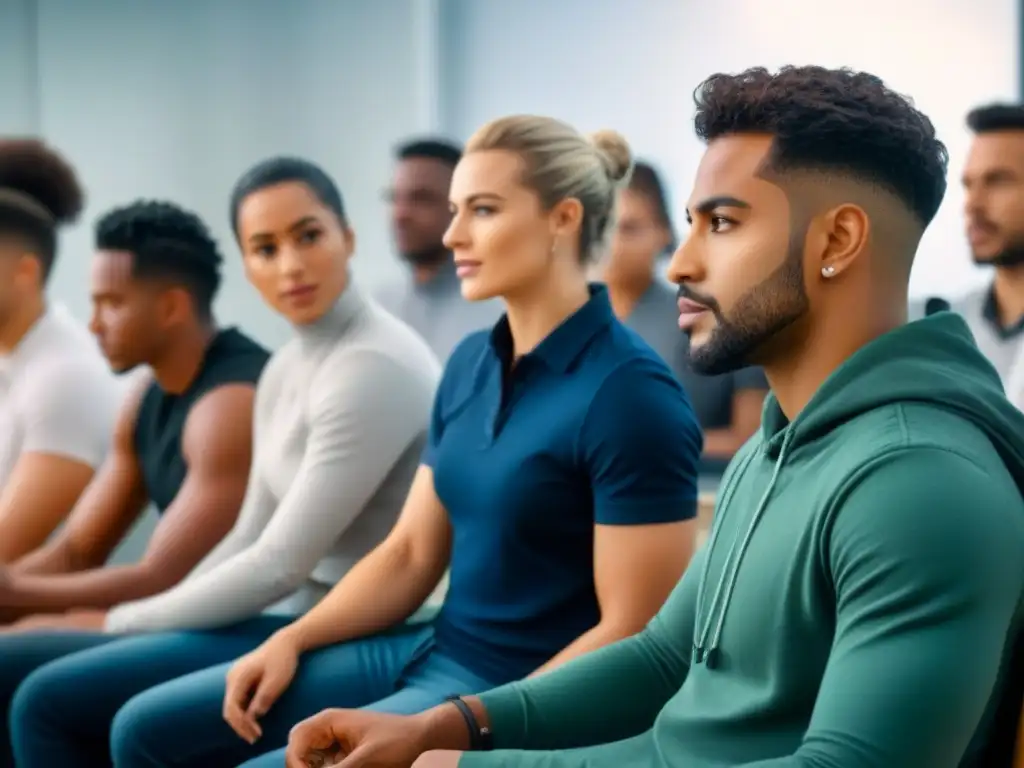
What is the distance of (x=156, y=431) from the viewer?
2.16m

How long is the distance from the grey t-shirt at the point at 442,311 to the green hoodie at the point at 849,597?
1592mm

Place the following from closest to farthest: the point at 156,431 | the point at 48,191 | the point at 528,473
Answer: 1. the point at 528,473
2. the point at 156,431
3. the point at 48,191

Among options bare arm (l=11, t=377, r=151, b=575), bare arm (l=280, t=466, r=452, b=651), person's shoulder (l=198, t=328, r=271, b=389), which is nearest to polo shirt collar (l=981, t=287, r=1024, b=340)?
bare arm (l=280, t=466, r=452, b=651)

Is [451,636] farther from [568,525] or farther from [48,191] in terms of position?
[48,191]

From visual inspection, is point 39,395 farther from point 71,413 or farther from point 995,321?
point 995,321

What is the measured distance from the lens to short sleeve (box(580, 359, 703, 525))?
53.4 inches

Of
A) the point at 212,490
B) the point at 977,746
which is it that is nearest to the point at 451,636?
the point at 212,490

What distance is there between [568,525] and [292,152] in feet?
8.10

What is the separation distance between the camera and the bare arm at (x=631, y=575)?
4.42 ft

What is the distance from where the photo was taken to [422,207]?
269 centimetres

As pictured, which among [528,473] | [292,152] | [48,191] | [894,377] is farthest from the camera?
[292,152]

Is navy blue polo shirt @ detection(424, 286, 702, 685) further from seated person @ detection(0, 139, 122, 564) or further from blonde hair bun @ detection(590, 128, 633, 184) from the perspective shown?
seated person @ detection(0, 139, 122, 564)

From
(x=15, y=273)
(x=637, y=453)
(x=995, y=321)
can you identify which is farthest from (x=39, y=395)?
(x=995, y=321)

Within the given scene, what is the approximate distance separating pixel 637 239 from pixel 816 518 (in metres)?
1.86
